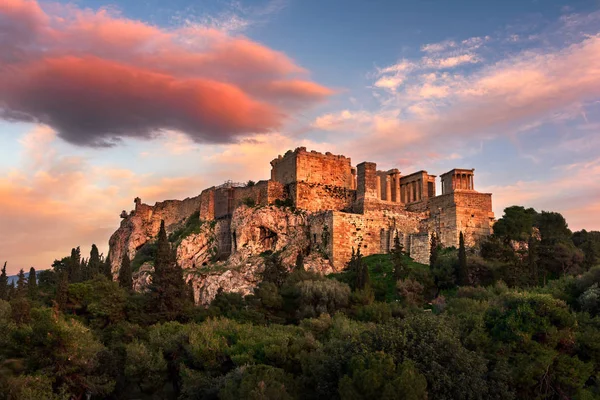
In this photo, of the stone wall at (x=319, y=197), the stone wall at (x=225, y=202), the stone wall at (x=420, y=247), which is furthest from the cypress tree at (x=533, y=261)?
the stone wall at (x=225, y=202)

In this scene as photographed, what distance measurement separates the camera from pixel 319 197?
60656mm

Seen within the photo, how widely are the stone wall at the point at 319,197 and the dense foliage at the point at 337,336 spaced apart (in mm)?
10146

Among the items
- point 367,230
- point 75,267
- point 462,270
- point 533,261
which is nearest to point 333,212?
Result: point 367,230

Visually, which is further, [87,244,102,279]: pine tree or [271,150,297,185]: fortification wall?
[87,244,102,279]: pine tree

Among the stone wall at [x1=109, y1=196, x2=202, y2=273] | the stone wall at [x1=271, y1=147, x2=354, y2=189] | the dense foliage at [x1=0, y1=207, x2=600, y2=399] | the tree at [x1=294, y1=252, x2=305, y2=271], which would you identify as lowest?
the dense foliage at [x1=0, y1=207, x2=600, y2=399]

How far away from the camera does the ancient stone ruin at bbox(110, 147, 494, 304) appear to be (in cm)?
5450

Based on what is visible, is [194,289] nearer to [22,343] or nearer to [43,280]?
[22,343]

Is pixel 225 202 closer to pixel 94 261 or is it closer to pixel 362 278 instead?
pixel 94 261

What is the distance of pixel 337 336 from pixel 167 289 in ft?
51.3

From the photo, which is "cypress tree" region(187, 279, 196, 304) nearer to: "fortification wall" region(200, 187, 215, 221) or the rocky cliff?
the rocky cliff

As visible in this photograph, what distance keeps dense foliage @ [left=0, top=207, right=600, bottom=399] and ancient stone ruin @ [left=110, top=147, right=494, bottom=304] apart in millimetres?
3736

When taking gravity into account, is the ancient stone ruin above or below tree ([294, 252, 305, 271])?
above

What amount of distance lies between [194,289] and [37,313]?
19.9 metres

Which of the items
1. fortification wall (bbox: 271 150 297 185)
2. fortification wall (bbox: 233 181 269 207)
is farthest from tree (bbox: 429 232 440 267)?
fortification wall (bbox: 233 181 269 207)
